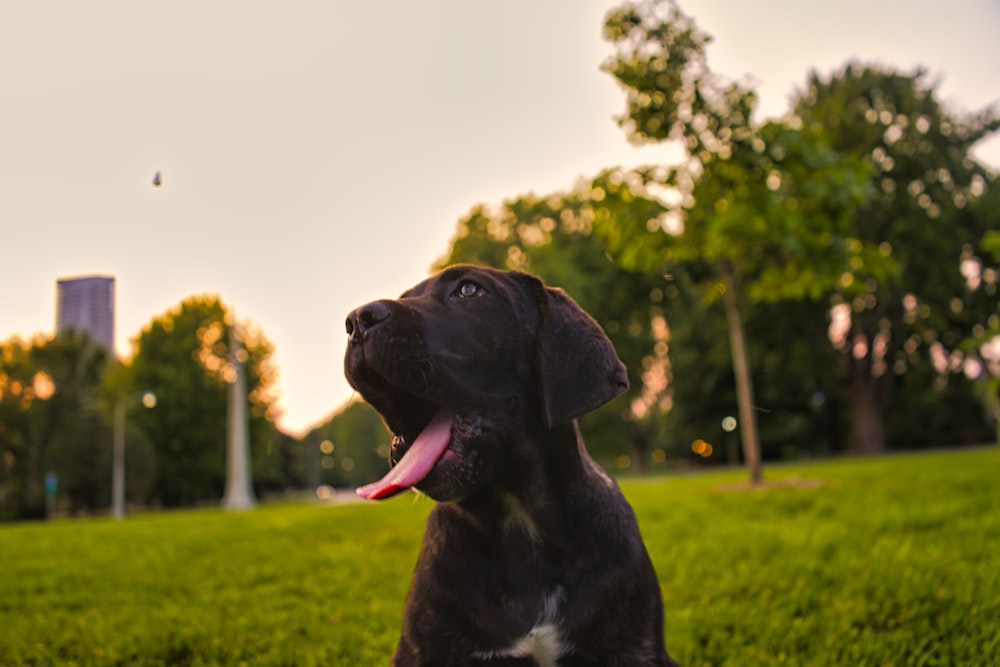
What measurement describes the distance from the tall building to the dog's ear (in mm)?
2534

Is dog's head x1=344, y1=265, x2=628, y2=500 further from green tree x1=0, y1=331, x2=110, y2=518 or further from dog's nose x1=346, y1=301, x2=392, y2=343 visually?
green tree x1=0, y1=331, x2=110, y2=518

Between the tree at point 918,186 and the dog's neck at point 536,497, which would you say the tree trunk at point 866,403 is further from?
the dog's neck at point 536,497

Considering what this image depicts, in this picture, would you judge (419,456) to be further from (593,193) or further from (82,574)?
(593,193)

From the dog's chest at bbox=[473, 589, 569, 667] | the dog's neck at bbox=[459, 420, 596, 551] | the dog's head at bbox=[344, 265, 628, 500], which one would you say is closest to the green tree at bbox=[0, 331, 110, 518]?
the dog's head at bbox=[344, 265, 628, 500]

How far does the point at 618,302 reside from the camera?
2656cm

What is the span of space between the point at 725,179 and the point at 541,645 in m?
10.4

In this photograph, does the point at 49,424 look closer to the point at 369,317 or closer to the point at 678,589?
the point at 678,589

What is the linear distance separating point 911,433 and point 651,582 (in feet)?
175

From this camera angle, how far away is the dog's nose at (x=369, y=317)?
2268 mm

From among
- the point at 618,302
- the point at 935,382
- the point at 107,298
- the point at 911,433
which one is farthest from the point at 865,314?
the point at 107,298

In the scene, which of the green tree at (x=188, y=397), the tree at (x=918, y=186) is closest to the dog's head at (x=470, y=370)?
the tree at (x=918, y=186)

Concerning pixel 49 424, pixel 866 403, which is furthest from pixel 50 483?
pixel 866 403

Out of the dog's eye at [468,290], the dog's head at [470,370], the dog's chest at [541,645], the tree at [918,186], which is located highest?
the tree at [918,186]

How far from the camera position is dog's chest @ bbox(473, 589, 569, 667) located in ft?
7.89
